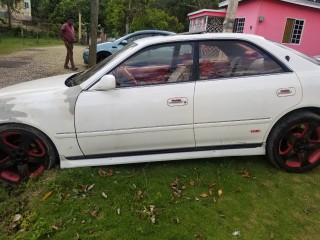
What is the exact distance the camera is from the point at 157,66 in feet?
10.7

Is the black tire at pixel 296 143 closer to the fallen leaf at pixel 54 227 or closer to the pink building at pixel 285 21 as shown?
the fallen leaf at pixel 54 227

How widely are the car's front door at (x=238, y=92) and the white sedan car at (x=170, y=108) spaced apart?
0.4 inches

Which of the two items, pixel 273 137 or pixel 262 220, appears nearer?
pixel 262 220

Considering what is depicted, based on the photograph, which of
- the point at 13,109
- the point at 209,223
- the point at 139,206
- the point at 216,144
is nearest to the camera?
the point at 209,223

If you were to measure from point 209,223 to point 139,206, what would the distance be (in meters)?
0.70

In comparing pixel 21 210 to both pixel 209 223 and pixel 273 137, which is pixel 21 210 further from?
pixel 273 137

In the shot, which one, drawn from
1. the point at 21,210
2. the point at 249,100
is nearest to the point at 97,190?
the point at 21,210

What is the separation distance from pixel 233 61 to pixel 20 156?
8.73ft

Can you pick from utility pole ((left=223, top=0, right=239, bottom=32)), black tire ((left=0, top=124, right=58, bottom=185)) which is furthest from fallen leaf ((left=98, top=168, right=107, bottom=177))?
utility pole ((left=223, top=0, right=239, bottom=32))

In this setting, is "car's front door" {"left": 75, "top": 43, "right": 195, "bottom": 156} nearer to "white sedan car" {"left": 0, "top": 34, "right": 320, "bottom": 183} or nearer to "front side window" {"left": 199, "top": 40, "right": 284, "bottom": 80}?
"white sedan car" {"left": 0, "top": 34, "right": 320, "bottom": 183}

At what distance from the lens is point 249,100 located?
10.4 feet

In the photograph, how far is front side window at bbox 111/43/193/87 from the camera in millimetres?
3186

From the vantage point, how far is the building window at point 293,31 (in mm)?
15339

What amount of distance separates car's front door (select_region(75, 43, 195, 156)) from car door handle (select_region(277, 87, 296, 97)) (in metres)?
0.98
